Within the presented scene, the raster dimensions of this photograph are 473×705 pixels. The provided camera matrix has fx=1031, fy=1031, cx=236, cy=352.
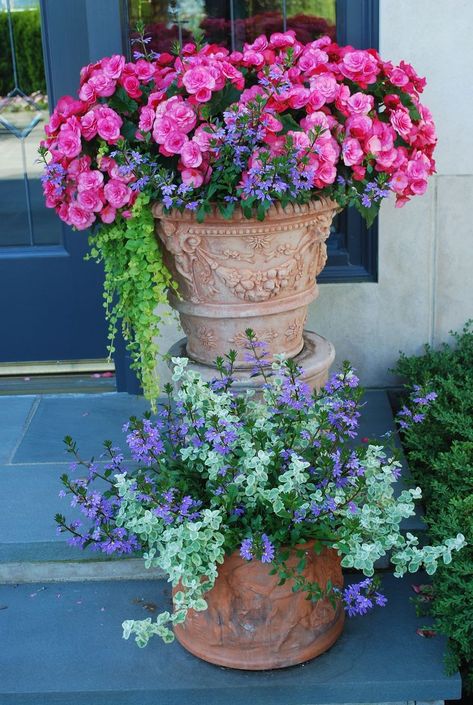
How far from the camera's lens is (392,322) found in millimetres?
4051

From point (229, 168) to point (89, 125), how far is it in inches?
16.9

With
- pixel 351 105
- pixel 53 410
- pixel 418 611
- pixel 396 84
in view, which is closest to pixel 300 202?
pixel 351 105

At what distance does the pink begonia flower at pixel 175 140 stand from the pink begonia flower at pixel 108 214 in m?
0.27

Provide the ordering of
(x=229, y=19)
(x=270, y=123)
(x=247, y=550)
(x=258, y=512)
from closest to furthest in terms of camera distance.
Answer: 1. (x=247, y=550)
2. (x=258, y=512)
3. (x=270, y=123)
4. (x=229, y=19)

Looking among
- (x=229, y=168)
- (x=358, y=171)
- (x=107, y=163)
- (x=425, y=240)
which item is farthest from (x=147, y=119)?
(x=425, y=240)

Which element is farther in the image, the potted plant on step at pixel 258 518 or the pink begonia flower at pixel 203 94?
the pink begonia flower at pixel 203 94

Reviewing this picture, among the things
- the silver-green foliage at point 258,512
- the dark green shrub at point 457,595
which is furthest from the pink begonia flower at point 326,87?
the dark green shrub at point 457,595

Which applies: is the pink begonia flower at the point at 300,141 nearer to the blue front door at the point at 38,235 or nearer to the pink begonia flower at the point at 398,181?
the pink begonia flower at the point at 398,181

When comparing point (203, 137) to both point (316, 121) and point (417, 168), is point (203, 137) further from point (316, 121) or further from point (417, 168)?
point (417, 168)

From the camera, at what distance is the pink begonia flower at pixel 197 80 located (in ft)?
9.18

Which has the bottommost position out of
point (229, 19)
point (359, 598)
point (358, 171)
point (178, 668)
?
point (178, 668)

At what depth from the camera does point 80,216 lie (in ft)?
9.78

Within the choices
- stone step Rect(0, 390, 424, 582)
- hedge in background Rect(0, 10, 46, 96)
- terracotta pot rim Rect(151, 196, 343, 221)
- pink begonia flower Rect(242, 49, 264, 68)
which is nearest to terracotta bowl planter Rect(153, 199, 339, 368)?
terracotta pot rim Rect(151, 196, 343, 221)

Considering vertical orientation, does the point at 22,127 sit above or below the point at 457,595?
above
